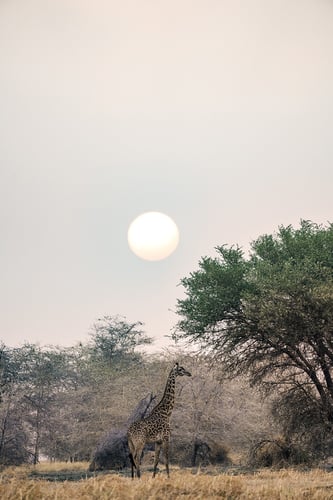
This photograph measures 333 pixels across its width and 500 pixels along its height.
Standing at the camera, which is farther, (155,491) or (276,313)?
(276,313)

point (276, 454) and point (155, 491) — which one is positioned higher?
point (276, 454)

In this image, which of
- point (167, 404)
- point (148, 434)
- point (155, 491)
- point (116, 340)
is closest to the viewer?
point (155, 491)

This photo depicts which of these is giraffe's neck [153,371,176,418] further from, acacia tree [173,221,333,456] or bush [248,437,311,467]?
bush [248,437,311,467]

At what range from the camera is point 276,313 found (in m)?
21.4

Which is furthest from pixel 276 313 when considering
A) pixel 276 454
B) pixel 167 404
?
pixel 276 454

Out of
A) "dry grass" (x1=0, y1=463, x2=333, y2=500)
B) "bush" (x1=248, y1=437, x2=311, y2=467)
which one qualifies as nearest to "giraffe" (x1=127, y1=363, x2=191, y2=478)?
"dry grass" (x1=0, y1=463, x2=333, y2=500)

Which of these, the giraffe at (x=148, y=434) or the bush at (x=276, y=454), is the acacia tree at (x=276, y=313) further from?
the giraffe at (x=148, y=434)

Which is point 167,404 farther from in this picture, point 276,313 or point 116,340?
point 116,340

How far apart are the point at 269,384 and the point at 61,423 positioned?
82.8 feet

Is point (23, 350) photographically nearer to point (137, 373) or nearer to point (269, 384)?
point (137, 373)

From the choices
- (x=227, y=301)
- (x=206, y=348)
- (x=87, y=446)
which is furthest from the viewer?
(x=87, y=446)

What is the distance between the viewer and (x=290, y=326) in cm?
2252

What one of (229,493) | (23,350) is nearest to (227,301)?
(229,493)

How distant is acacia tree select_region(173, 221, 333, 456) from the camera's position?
2208 cm
